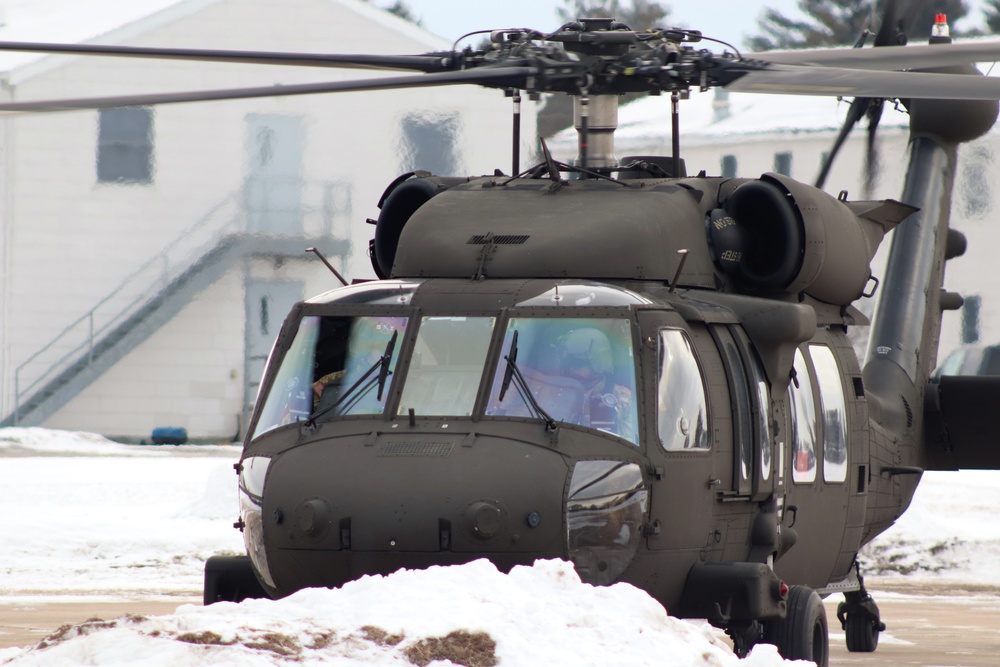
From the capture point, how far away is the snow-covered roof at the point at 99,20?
28.7 metres

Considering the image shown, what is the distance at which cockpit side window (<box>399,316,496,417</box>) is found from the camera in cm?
776

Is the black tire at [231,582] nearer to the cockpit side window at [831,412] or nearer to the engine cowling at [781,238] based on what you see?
the engine cowling at [781,238]

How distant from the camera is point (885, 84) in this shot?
25.9ft

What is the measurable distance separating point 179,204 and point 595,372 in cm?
2165

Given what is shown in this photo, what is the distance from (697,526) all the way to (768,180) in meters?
2.10

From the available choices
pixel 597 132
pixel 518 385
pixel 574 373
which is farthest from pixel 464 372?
pixel 597 132

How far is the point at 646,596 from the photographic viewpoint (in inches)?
273

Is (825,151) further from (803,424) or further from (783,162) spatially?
(803,424)

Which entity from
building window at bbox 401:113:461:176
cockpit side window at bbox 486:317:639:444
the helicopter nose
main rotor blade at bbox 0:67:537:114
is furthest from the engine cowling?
building window at bbox 401:113:461:176

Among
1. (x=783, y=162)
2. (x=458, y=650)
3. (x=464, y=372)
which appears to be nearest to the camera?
(x=458, y=650)

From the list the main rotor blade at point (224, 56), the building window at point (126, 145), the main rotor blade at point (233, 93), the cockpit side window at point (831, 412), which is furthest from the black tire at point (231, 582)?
the building window at point (126, 145)

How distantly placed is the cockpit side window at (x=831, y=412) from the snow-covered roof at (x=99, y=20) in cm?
2047

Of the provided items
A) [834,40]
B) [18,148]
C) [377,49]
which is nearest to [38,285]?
[18,148]

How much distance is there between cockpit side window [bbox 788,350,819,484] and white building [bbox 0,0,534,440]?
743 inches
